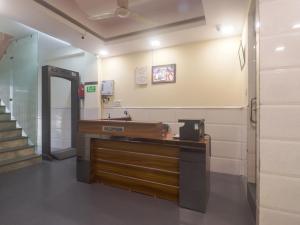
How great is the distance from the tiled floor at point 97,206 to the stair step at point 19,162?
454 mm

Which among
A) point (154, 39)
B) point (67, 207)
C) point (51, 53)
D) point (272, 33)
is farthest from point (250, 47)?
point (51, 53)

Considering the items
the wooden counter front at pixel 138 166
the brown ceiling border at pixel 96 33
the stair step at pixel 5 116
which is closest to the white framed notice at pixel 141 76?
the brown ceiling border at pixel 96 33

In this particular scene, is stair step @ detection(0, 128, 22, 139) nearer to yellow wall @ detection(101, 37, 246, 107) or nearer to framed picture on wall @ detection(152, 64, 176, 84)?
yellow wall @ detection(101, 37, 246, 107)

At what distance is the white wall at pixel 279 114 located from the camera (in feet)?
4.86

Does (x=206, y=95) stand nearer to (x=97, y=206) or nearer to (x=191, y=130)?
(x=191, y=130)

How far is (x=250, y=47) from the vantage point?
99.6 inches

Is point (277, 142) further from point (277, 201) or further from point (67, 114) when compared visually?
point (67, 114)

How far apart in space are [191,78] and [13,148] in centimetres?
415

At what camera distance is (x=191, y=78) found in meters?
3.78

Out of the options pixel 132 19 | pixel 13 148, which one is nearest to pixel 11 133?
pixel 13 148

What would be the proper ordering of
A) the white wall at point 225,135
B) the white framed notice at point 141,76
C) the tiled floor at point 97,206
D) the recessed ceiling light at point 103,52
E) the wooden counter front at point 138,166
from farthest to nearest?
the recessed ceiling light at point 103,52 < the white framed notice at point 141,76 < the white wall at point 225,135 < the wooden counter front at point 138,166 < the tiled floor at point 97,206

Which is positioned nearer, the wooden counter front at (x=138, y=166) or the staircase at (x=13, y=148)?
the wooden counter front at (x=138, y=166)

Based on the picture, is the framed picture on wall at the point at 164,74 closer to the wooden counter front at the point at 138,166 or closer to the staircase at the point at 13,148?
the wooden counter front at the point at 138,166

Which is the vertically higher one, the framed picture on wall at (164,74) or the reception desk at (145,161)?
the framed picture on wall at (164,74)
